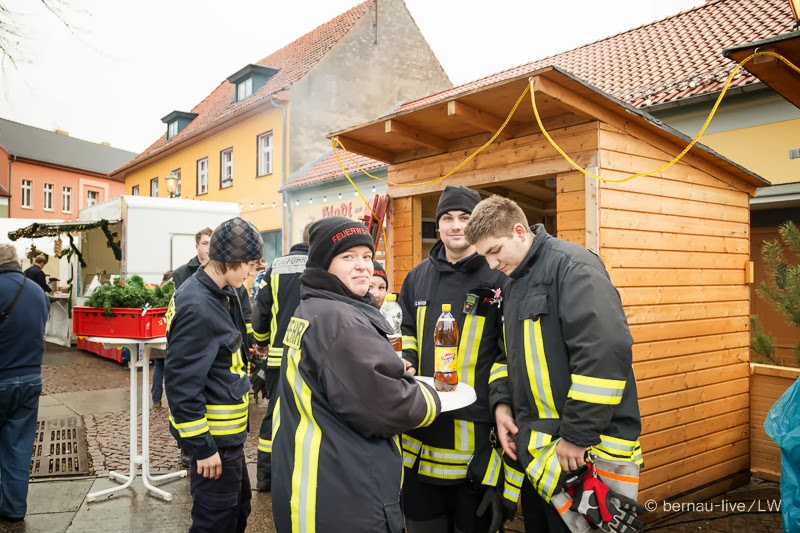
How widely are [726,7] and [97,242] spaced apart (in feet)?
53.5

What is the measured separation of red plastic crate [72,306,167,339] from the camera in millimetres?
4730

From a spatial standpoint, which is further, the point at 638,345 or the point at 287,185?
the point at 287,185

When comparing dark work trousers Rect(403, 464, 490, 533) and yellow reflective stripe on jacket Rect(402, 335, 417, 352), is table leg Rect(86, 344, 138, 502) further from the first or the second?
dark work trousers Rect(403, 464, 490, 533)

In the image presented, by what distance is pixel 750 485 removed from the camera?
573 centimetres

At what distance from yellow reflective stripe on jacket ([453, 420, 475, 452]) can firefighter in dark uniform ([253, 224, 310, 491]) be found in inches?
69.8

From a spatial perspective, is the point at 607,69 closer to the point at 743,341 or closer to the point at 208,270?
the point at 743,341

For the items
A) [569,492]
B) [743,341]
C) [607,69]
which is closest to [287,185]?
[607,69]

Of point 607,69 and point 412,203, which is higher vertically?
point 607,69

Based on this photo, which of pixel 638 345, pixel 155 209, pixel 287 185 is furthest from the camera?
pixel 287 185

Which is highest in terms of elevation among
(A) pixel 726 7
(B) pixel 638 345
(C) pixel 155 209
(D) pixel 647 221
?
(A) pixel 726 7

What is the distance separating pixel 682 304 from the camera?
5.02 metres

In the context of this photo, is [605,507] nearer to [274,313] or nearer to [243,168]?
[274,313]

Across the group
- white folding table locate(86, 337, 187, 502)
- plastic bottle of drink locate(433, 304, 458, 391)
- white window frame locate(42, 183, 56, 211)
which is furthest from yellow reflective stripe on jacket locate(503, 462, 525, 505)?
white window frame locate(42, 183, 56, 211)

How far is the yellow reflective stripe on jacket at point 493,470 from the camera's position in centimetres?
290
